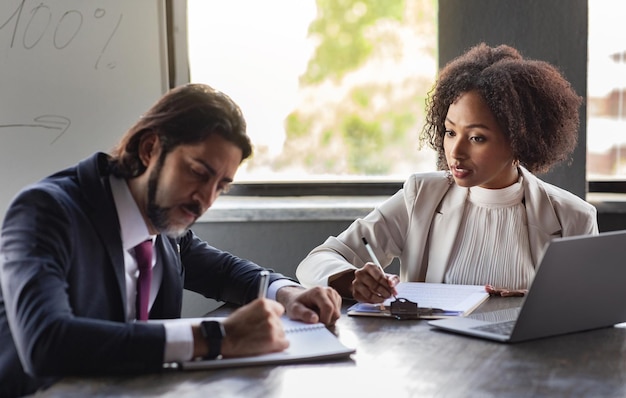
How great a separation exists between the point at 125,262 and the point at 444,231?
3.42 ft

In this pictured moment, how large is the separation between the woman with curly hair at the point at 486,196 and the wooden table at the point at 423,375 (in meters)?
0.66

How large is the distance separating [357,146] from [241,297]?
58.4 inches

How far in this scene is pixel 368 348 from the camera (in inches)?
62.5

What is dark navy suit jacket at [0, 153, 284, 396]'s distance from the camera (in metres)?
1.36

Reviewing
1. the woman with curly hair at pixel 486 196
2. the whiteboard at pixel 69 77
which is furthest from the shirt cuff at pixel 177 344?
the whiteboard at pixel 69 77

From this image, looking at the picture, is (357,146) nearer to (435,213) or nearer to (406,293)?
(435,213)

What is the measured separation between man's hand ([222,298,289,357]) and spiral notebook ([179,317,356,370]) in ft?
0.05

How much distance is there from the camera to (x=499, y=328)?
1681mm

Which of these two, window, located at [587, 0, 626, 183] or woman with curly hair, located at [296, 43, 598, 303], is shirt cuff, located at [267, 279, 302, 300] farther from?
window, located at [587, 0, 626, 183]

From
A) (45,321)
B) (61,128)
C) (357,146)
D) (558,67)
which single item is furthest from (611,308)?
(61,128)

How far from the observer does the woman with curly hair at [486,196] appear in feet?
7.63

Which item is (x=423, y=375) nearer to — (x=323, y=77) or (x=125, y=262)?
(x=125, y=262)

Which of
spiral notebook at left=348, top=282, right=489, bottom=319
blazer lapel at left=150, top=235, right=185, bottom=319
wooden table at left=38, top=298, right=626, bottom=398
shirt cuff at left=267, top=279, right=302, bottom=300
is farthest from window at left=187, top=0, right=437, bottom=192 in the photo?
wooden table at left=38, top=298, right=626, bottom=398

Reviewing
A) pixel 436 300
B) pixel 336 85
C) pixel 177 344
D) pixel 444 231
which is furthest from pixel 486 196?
pixel 177 344
